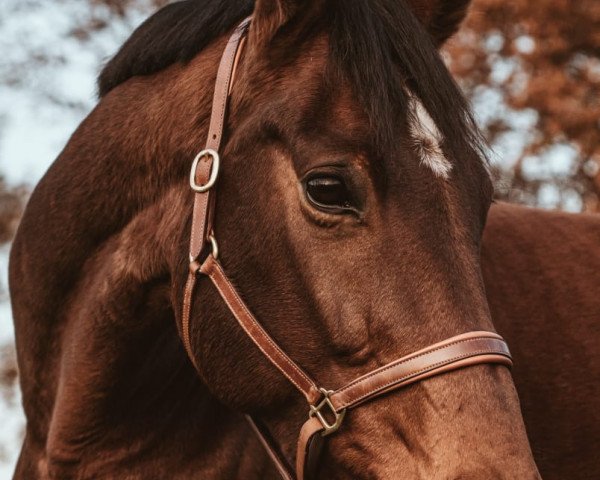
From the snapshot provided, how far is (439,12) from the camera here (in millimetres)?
3197

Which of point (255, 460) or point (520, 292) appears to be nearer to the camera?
point (255, 460)

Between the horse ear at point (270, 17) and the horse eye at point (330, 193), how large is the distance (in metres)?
0.62

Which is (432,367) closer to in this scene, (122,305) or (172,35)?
(122,305)

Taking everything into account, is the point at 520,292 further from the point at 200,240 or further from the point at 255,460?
the point at 200,240

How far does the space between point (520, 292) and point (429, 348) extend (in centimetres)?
188

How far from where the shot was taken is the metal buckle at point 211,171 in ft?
8.56

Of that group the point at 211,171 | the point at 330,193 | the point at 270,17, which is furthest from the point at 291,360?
the point at 270,17

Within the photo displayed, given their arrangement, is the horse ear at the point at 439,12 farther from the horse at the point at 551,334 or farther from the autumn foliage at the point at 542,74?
the autumn foliage at the point at 542,74

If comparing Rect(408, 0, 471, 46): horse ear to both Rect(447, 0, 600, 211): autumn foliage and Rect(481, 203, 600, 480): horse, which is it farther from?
Rect(447, 0, 600, 211): autumn foliage

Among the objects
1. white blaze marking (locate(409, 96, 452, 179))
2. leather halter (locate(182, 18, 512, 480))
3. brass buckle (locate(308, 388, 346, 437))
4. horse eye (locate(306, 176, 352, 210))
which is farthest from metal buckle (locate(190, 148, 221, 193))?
brass buckle (locate(308, 388, 346, 437))

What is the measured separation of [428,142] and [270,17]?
740 mm

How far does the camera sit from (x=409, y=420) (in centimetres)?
219

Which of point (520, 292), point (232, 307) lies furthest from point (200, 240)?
point (520, 292)

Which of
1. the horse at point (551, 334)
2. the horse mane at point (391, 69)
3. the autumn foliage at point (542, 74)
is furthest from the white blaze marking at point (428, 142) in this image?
the autumn foliage at point (542, 74)
